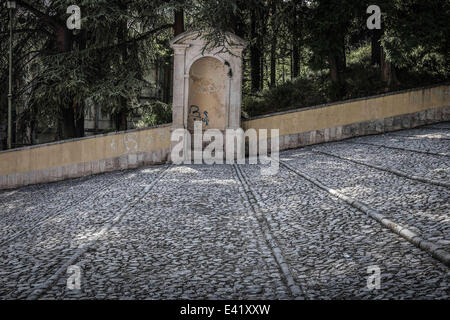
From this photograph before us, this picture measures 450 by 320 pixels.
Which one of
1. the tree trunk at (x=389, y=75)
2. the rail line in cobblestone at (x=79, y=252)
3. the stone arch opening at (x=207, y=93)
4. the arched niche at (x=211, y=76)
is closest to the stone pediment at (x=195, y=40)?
the arched niche at (x=211, y=76)

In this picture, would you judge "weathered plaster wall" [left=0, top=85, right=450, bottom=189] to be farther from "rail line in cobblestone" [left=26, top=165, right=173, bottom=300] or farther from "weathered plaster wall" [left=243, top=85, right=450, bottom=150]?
"rail line in cobblestone" [left=26, top=165, right=173, bottom=300]

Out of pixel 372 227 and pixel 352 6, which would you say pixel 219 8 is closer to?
pixel 352 6

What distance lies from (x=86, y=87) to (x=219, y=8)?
552cm

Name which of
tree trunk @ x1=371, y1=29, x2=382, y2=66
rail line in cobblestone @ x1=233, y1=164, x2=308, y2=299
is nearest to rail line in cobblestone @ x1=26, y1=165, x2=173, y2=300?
rail line in cobblestone @ x1=233, y1=164, x2=308, y2=299

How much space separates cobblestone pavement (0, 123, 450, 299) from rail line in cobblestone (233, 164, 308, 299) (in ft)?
0.05

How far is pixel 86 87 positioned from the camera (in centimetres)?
1447

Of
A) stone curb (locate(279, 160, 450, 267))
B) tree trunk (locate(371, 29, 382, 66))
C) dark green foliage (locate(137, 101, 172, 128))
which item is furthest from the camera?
tree trunk (locate(371, 29, 382, 66))

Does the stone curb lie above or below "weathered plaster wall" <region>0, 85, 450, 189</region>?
below

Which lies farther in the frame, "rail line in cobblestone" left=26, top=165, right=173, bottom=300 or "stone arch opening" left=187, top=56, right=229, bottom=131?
"stone arch opening" left=187, top=56, right=229, bottom=131

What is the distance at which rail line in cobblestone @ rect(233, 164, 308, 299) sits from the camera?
3.43m

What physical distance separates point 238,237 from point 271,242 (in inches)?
20.2

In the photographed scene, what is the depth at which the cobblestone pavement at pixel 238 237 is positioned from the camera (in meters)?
3.57

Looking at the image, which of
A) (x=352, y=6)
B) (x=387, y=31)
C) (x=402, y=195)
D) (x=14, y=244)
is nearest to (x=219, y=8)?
(x=352, y=6)

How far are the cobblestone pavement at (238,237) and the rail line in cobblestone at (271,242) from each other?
0.02 meters
